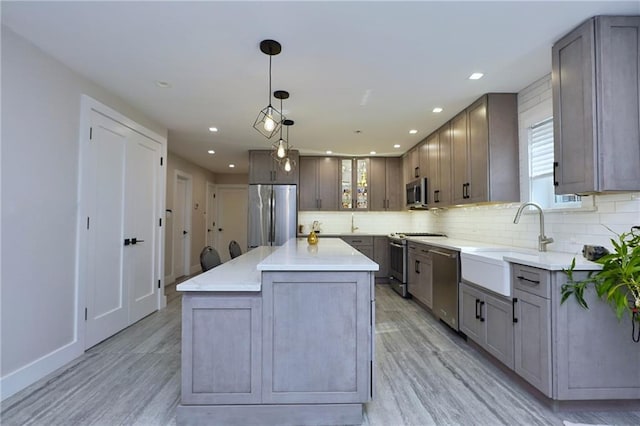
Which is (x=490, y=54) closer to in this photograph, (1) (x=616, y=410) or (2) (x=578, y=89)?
(2) (x=578, y=89)

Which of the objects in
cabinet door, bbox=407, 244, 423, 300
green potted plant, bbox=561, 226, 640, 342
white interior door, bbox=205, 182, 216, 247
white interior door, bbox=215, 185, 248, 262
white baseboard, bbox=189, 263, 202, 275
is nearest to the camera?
green potted plant, bbox=561, 226, 640, 342

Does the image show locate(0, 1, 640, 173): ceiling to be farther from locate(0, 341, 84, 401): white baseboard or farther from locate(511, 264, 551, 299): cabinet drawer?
locate(0, 341, 84, 401): white baseboard

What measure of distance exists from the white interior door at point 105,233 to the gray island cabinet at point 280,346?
1.82 m

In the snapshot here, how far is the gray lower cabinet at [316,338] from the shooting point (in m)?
1.81

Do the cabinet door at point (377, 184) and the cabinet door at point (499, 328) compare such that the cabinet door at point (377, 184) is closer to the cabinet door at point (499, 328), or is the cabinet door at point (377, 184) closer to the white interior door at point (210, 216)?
the cabinet door at point (499, 328)

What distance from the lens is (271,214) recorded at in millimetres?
5457

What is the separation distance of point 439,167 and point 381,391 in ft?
10.1

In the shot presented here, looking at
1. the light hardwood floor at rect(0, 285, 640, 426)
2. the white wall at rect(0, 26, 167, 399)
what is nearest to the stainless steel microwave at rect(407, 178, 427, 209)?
the light hardwood floor at rect(0, 285, 640, 426)

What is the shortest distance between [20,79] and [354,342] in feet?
9.56

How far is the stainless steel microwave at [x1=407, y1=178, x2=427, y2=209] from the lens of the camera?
15.7 ft

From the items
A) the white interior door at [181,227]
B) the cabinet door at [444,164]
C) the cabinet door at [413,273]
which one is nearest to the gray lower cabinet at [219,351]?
the cabinet door at [413,273]

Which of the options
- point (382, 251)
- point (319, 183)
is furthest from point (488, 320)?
point (319, 183)

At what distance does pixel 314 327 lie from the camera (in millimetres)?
1838

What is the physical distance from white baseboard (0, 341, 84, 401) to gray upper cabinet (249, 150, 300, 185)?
11.2 feet
